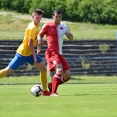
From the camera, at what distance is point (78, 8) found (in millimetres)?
60438

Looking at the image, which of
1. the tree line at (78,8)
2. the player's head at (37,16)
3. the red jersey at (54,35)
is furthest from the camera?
the tree line at (78,8)

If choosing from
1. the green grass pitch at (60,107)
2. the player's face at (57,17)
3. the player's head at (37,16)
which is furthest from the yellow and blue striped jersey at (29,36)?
the green grass pitch at (60,107)

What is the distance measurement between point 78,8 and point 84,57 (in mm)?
31120

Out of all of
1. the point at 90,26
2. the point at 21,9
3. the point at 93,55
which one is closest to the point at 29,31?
the point at 93,55

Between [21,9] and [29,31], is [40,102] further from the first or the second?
[21,9]

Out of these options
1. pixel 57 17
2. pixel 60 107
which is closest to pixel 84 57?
pixel 57 17

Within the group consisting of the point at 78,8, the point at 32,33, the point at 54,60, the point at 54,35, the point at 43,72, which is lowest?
the point at 78,8

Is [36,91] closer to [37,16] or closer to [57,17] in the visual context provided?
[37,16]

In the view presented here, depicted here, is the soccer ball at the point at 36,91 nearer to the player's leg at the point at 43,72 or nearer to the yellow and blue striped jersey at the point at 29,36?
the player's leg at the point at 43,72

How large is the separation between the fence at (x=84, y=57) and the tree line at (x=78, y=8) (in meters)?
28.7

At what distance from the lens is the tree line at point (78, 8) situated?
5950 centimetres

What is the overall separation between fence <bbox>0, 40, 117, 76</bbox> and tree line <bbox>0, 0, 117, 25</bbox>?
2866 centimetres

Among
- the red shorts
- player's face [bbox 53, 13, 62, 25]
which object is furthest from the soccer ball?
player's face [bbox 53, 13, 62, 25]

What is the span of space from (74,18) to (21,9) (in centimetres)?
557
